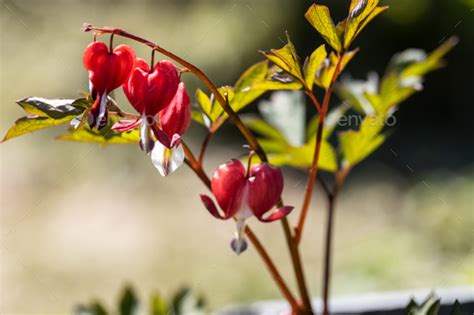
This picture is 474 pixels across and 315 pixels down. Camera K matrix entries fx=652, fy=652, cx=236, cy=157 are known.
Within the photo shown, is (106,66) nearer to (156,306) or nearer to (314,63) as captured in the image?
(314,63)

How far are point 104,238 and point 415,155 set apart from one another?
1.83 m

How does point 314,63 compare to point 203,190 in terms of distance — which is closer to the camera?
point 314,63

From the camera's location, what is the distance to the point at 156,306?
0.98 metres

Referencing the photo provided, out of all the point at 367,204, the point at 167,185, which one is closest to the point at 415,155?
the point at 367,204

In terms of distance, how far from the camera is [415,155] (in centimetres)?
379

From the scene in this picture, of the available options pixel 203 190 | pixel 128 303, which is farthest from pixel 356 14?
pixel 203 190

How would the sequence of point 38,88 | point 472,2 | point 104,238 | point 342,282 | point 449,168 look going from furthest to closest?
1. point 38,88
2. point 449,168
3. point 104,238
4. point 342,282
5. point 472,2

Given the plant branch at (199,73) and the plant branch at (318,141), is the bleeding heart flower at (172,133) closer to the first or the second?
the plant branch at (199,73)

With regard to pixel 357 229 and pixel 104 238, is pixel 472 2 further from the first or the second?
pixel 104 238

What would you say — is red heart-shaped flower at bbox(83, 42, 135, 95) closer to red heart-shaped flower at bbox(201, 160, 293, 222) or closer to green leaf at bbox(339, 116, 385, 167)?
red heart-shaped flower at bbox(201, 160, 293, 222)

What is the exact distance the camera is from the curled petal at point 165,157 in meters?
0.63

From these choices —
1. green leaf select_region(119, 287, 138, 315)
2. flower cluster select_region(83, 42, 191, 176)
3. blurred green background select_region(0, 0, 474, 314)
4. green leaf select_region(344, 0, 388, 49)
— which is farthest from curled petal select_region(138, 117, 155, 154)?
blurred green background select_region(0, 0, 474, 314)

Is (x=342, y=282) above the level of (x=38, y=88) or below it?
below

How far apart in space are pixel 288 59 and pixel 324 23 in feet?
0.20
